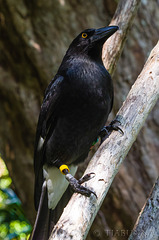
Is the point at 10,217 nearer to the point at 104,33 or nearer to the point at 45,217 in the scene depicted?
the point at 45,217

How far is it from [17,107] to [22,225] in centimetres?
131

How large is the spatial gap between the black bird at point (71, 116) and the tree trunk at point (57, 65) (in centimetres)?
82

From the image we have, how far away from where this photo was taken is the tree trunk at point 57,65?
11.9ft

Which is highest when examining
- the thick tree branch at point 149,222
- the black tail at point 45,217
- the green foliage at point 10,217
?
the thick tree branch at point 149,222

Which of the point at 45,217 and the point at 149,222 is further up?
the point at 149,222

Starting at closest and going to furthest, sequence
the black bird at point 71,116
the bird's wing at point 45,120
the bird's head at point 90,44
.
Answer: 1. the black bird at point 71,116
2. the bird's wing at point 45,120
3. the bird's head at point 90,44

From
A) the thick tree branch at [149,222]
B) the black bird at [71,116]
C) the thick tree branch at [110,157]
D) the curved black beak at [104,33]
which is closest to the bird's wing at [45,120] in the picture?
the black bird at [71,116]

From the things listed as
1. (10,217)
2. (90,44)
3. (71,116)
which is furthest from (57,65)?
(10,217)

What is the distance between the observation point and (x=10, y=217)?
384cm

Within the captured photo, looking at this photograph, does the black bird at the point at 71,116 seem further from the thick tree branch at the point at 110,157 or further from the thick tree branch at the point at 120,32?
the thick tree branch at the point at 110,157

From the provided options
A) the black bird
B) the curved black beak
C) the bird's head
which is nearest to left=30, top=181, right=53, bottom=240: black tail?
the black bird

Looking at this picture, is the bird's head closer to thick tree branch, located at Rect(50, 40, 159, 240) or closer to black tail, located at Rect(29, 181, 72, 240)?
thick tree branch, located at Rect(50, 40, 159, 240)

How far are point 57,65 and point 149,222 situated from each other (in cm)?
219

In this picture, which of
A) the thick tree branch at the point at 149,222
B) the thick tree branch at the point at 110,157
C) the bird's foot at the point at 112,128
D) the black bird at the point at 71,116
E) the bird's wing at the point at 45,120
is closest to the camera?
the thick tree branch at the point at 110,157
